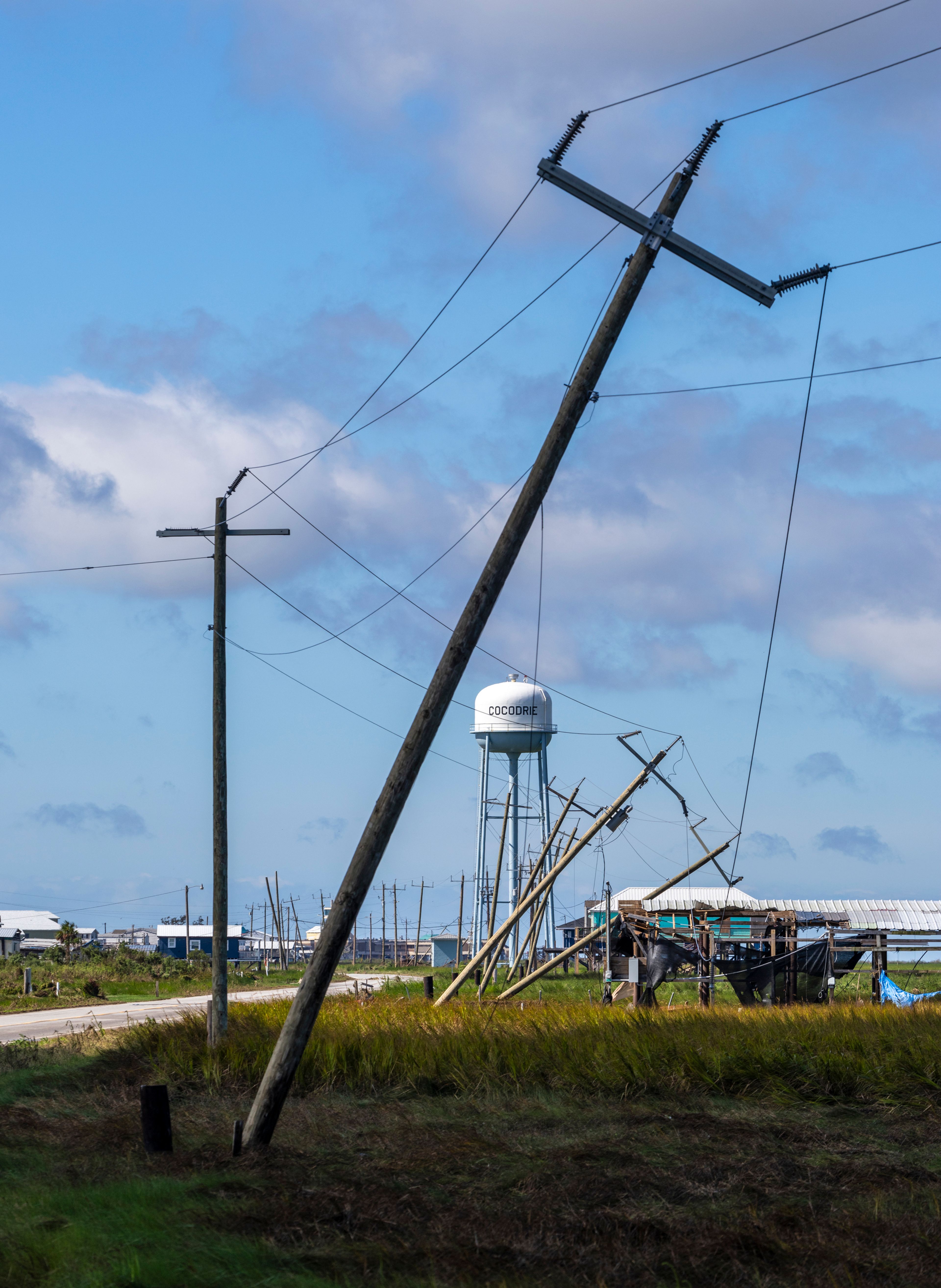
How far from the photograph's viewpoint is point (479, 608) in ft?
40.3

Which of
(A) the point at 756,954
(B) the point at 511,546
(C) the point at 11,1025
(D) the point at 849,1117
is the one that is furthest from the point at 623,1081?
(C) the point at 11,1025

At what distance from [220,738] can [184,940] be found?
122m

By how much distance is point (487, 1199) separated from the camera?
984 cm

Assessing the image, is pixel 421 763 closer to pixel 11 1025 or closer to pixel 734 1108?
pixel 734 1108

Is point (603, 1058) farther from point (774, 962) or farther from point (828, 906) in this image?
point (828, 906)

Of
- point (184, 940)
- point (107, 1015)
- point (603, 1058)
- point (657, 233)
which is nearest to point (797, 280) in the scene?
point (657, 233)

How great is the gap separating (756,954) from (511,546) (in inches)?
758

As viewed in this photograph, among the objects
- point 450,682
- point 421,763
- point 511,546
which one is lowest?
point 421,763

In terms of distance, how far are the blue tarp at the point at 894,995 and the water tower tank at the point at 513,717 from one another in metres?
24.7

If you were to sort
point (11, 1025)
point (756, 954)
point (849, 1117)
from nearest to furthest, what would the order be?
point (849, 1117), point (756, 954), point (11, 1025)

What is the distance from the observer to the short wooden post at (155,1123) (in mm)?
11578

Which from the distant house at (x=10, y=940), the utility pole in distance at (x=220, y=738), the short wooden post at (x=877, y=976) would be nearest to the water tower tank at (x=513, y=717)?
the short wooden post at (x=877, y=976)

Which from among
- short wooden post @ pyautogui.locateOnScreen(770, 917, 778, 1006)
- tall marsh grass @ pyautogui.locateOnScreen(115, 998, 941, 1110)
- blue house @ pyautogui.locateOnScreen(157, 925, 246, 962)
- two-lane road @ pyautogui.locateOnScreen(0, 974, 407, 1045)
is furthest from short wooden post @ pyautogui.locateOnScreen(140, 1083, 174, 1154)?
blue house @ pyautogui.locateOnScreen(157, 925, 246, 962)

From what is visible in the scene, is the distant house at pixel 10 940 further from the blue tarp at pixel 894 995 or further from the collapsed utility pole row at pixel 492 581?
the collapsed utility pole row at pixel 492 581
